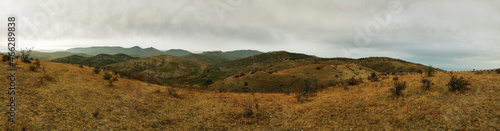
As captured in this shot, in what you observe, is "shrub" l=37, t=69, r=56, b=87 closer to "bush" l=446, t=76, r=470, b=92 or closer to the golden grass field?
the golden grass field

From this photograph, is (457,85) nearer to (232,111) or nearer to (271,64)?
(232,111)

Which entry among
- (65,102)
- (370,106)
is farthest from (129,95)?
(370,106)

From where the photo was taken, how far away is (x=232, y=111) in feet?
37.6

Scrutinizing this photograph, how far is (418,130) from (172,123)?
11.6m

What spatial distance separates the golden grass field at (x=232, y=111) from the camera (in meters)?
7.56

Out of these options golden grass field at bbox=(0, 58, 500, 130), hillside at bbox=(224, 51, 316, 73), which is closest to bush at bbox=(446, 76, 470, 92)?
golden grass field at bbox=(0, 58, 500, 130)

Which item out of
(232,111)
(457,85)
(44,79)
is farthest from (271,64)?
(44,79)

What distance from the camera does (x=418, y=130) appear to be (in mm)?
7469

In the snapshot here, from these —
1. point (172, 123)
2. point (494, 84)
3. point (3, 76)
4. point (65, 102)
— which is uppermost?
point (494, 84)

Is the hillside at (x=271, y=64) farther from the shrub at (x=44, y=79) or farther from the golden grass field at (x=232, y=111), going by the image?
the shrub at (x=44, y=79)

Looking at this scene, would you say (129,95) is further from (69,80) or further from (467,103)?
(467,103)

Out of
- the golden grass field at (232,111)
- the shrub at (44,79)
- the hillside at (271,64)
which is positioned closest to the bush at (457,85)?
the golden grass field at (232,111)

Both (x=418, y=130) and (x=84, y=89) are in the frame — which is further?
(x=84, y=89)

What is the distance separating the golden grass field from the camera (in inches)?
298
